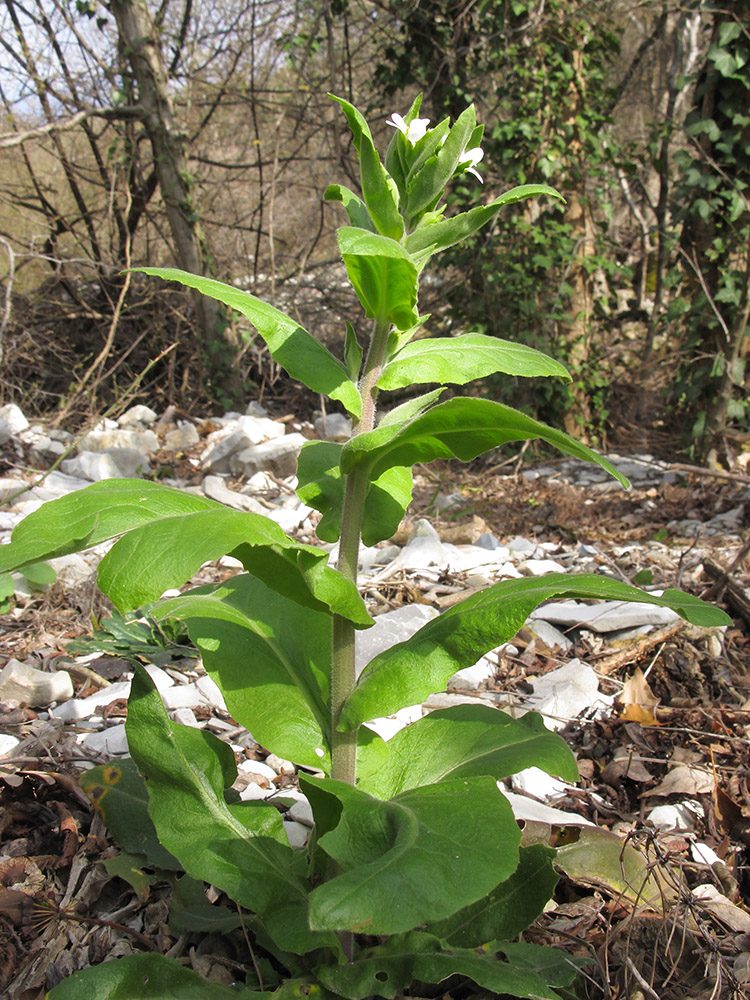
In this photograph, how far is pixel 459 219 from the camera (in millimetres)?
1389

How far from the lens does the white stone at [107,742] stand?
→ 212 centimetres

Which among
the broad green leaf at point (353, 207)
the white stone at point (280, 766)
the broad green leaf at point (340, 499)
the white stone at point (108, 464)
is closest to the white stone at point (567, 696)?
the white stone at point (280, 766)

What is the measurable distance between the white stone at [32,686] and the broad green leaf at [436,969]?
4.64 feet

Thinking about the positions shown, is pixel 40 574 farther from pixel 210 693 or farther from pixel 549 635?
pixel 549 635

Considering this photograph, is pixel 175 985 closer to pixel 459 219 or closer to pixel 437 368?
pixel 437 368

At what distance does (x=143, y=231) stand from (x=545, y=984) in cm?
945

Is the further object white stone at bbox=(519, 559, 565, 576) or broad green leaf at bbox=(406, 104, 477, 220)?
white stone at bbox=(519, 559, 565, 576)

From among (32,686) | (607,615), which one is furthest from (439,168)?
(607,615)

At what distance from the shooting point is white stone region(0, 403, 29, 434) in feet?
19.9

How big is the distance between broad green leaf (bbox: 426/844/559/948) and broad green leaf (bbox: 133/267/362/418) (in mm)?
902

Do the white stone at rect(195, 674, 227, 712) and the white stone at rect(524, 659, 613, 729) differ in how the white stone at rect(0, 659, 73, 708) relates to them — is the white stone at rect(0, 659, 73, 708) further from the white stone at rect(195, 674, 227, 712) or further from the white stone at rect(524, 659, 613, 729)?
the white stone at rect(524, 659, 613, 729)

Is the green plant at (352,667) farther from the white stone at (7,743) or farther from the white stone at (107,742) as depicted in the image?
the white stone at (7,743)

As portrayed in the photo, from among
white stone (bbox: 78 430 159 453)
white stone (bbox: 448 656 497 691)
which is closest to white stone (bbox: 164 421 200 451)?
white stone (bbox: 78 430 159 453)

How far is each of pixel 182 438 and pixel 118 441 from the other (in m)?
0.60
